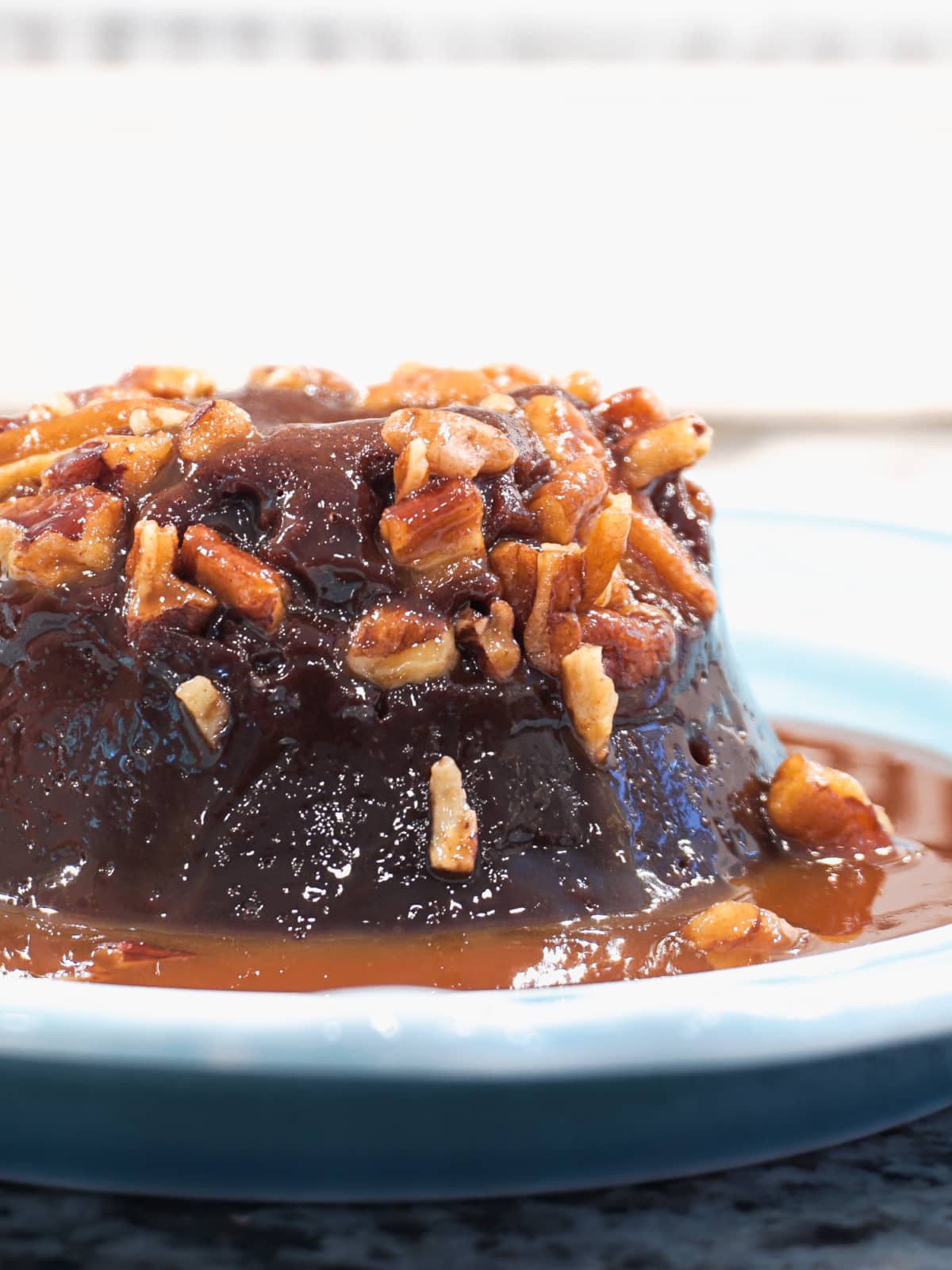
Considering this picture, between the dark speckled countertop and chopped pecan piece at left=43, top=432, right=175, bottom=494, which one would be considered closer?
the dark speckled countertop

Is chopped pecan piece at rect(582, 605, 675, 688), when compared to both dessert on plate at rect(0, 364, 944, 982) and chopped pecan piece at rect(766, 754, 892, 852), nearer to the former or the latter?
dessert on plate at rect(0, 364, 944, 982)

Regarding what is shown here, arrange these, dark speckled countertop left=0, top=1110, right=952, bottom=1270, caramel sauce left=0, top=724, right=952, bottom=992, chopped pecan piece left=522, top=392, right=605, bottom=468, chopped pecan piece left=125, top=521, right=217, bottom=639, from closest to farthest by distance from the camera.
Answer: dark speckled countertop left=0, top=1110, right=952, bottom=1270, caramel sauce left=0, top=724, right=952, bottom=992, chopped pecan piece left=125, top=521, right=217, bottom=639, chopped pecan piece left=522, top=392, right=605, bottom=468

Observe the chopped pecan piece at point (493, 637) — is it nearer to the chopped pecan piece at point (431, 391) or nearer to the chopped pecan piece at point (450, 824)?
the chopped pecan piece at point (450, 824)

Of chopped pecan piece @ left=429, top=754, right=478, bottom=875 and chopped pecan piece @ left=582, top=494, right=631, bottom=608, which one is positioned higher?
chopped pecan piece @ left=582, top=494, right=631, bottom=608

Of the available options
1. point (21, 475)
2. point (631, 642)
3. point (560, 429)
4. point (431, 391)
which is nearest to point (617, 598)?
point (631, 642)

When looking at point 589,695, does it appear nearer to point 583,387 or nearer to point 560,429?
point 560,429

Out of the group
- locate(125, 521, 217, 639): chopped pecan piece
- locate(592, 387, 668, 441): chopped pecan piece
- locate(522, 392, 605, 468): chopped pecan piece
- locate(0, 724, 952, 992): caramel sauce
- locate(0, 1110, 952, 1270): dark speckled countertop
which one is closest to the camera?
locate(0, 1110, 952, 1270): dark speckled countertop

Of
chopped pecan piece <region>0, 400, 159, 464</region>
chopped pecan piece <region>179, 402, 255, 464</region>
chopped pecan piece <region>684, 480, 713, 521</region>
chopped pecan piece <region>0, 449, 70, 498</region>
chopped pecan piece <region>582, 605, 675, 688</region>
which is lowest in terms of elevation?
chopped pecan piece <region>582, 605, 675, 688</region>

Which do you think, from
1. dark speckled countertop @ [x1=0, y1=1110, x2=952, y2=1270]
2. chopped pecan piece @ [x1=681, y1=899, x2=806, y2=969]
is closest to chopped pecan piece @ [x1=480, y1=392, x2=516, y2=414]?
chopped pecan piece @ [x1=681, y1=899, x2=806, y2=969]
